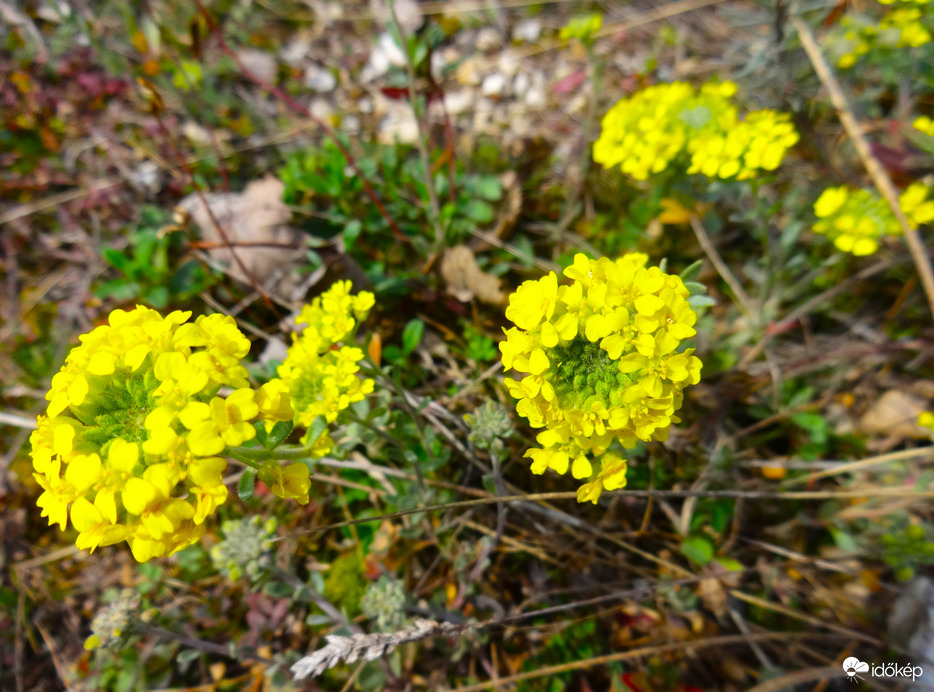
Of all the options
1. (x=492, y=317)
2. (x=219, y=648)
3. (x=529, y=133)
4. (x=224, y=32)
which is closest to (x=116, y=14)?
(x=224, y=32)

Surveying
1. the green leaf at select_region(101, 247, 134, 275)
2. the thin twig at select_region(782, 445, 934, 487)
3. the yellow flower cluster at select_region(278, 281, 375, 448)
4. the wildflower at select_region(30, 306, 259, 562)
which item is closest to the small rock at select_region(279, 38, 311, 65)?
the green leaf at select_region(101, 247, 134, 275)

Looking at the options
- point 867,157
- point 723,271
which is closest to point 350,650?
point 723,271

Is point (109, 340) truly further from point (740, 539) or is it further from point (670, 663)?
point (740, 539)

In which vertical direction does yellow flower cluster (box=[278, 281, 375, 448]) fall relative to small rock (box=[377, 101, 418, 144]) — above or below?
below

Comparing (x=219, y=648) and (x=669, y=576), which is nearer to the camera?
(x=219, y=648)

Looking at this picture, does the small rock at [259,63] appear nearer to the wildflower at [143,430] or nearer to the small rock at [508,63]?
the small rock at [508,63]

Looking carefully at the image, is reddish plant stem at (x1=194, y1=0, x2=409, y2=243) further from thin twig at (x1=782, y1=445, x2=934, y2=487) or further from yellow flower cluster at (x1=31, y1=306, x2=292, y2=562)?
thin twig at (x1=782, y1=445, x2=934, y2=487)
